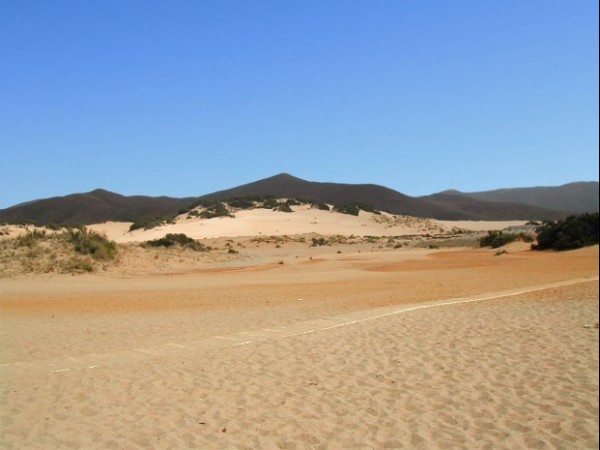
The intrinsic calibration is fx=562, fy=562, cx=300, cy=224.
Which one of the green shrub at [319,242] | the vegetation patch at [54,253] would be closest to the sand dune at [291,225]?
the green shrub at [319,242]

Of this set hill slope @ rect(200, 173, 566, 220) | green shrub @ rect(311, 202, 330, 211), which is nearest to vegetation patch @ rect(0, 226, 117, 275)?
green shrub @ rect(311, 202, 330, 211)

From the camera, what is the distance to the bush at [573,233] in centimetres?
2956

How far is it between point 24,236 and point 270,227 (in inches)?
1534

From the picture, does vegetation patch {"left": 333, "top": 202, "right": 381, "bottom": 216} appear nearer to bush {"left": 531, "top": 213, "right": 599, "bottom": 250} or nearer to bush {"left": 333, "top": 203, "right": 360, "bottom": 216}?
bush {"left": 333, "top": 203, "right": 360, "bottom": 216}

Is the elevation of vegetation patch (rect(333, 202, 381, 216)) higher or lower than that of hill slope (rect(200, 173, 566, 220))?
lower

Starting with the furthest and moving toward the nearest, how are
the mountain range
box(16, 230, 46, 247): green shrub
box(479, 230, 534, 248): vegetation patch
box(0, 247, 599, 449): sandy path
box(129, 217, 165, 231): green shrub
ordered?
the mountain range
box(129, 217, 165, 231): green shrub
box(479, 230, 534, 248): vegetation patch
box(16, 230, 46, 247): green shrub
box(0, 247, 599, 449): sandy path

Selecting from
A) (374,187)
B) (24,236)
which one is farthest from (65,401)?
(374,187)

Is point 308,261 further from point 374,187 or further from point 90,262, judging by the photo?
point 374,187

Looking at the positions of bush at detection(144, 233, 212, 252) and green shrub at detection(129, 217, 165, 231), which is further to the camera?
green shrub at detection(129, 217, 165, 231)

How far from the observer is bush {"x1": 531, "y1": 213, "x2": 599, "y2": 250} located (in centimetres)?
2956

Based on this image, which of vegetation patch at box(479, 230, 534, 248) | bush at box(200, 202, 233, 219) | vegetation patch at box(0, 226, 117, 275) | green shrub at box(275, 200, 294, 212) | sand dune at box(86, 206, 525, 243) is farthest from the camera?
green shrub at box(275, 200, 294, 212)

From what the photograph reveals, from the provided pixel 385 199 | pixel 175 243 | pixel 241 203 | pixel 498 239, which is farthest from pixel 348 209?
pixel 175 243

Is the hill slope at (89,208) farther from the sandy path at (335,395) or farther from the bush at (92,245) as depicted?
the sandy path at (335,395)

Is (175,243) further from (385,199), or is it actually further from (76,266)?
(385,199)
